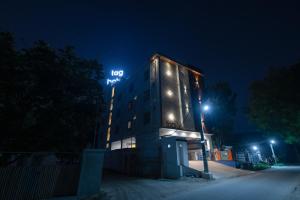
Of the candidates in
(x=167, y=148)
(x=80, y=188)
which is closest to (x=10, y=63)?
(x=80, y=188)

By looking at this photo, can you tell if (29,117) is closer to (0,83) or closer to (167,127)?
(0,83)

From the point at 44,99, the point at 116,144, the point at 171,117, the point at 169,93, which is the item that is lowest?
the point at 116,144

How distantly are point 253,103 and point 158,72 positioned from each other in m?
19.6

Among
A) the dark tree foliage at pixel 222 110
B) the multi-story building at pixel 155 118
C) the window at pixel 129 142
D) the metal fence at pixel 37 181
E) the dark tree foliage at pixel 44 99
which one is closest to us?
the metal fence at pixel 37 181

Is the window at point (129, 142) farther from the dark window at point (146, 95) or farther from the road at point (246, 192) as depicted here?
the road at point (246, 192)

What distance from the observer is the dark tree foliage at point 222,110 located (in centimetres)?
3709

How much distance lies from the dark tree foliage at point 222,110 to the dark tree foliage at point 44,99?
32.1m

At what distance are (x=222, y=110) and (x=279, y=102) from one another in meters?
15.6

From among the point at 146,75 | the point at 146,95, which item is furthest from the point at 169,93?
the point at 146,75

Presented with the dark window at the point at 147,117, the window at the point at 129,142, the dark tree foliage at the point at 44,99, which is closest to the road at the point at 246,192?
the dark tree foliage at the point at 44,99

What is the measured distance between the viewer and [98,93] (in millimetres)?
11367

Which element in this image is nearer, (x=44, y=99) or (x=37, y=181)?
(x=37, y=181)

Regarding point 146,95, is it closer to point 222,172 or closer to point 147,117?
point 147,117

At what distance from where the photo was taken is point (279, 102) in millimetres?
22484
